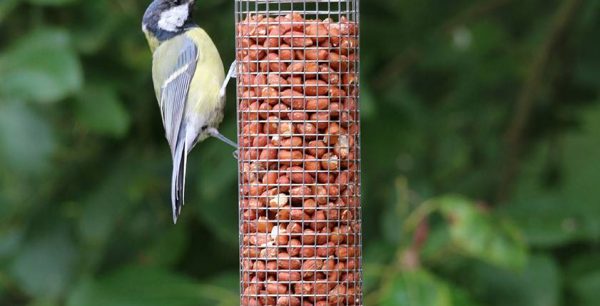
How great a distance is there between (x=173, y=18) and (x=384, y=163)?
70.1 inches

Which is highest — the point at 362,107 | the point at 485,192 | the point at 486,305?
the point at 362,107

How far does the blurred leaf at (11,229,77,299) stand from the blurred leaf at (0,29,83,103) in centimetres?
109

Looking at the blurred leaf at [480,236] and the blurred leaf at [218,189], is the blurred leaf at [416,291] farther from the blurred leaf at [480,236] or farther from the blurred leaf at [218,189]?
the blurred leaf at [218,189]

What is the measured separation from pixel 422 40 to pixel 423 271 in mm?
1787

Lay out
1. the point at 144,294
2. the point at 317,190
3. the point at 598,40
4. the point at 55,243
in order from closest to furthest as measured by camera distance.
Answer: the point at 317,190
the point at 144,294
the point at 55,243
the point at 598,40

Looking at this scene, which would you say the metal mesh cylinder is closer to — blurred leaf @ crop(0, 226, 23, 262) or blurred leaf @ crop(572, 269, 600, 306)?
blurred leaf @ crop(572, 269, 600, 306)

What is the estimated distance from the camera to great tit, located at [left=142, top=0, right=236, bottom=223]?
489 centimetres

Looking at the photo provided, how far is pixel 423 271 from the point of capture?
5398mm

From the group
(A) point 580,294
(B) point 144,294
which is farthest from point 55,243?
(A) point 580,294

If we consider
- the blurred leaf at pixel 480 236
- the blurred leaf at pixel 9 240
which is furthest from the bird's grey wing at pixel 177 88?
the blurred leaf at pixel 9 240

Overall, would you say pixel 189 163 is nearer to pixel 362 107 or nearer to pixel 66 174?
pixel 66 174

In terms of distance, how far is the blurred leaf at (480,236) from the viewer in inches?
209

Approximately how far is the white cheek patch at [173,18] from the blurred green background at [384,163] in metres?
0.57

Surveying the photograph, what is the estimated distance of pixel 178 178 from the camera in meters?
4.69
